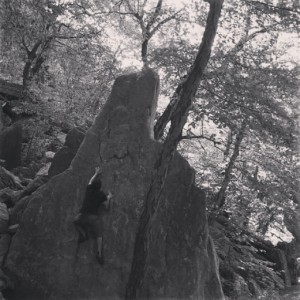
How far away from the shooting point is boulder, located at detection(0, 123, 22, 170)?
54.5 ft

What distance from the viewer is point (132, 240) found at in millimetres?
9250

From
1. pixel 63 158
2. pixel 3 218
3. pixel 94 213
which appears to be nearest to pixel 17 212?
pixel 3 218

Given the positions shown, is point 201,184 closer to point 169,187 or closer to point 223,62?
point 169,187

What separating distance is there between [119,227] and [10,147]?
31.8ft

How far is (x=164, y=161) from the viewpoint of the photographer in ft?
27.5

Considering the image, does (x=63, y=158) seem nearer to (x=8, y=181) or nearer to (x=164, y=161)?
(x=8, y=181)

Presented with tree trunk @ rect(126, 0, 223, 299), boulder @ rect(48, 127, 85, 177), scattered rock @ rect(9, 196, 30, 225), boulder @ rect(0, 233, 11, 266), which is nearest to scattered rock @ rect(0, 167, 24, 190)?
boulder @ rect(48, 127, 85, 177)

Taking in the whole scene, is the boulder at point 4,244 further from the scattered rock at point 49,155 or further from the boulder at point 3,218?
the scattered rock at point 49,155

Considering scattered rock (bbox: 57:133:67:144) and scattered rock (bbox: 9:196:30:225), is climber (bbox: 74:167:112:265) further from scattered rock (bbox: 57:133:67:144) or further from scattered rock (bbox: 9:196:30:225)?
scattered rock (bbox: 57:133:67:144)

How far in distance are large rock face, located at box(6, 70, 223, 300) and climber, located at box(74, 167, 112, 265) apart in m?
0.37

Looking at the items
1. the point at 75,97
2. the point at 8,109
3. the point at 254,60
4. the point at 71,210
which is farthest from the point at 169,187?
the point at 8,109

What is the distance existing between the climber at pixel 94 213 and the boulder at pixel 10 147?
9.48m

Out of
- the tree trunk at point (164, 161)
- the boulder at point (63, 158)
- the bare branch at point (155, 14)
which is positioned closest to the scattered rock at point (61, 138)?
the bare branch at point (155, 14)

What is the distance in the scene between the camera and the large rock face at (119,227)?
8.59 metres
